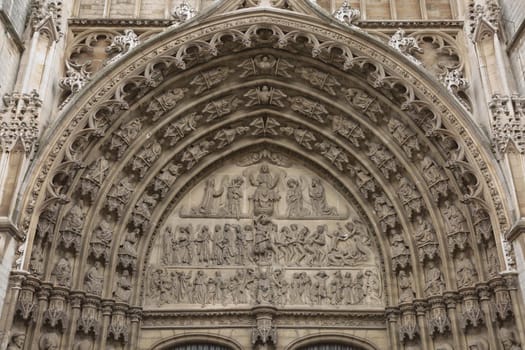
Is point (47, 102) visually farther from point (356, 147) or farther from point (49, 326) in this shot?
point (356, 147)

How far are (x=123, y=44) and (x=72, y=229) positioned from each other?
10.5ft

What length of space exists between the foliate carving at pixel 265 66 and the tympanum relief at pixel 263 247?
1.70m

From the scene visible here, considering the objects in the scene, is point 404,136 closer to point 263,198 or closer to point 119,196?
point 263,198

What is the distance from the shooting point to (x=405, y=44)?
426 inches

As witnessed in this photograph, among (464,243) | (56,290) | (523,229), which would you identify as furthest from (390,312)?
(56,290)

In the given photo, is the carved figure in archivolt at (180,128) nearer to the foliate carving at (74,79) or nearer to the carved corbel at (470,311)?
the foliate carving at (74,79)

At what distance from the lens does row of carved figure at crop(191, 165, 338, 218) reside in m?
11.7

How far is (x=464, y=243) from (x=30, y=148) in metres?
6.64

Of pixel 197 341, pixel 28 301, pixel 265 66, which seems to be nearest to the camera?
pixel 28 301

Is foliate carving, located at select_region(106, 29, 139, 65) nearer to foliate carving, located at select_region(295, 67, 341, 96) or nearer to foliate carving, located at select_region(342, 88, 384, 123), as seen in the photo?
foliate carving, located at select_region(295, 67, 341, 96)

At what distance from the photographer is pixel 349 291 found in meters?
11.0

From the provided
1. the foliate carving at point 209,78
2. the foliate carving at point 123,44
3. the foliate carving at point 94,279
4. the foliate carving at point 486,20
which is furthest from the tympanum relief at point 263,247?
the foliate carving at point 486,20

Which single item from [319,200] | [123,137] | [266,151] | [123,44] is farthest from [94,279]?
[319,200]

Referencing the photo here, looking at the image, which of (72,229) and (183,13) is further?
(183,13)
